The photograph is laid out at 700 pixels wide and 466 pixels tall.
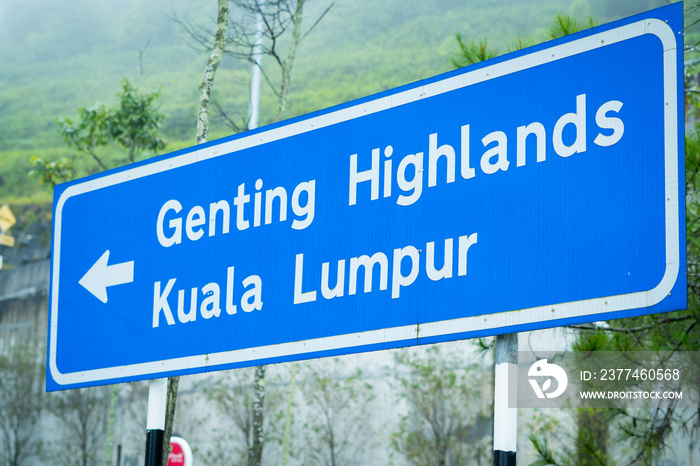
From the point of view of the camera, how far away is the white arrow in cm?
369

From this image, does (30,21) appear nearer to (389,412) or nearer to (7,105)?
(7,105)

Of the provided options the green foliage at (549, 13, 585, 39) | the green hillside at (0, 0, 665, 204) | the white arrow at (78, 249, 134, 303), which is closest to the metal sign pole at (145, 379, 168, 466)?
the white arrow at (78, 249, 134, 303)

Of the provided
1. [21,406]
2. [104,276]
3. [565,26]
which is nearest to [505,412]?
[104,276]

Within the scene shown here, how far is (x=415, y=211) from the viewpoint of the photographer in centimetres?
291

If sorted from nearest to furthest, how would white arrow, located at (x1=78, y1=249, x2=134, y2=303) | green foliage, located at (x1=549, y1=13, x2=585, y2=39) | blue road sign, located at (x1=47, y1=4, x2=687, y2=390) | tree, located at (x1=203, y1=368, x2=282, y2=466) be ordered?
blue road sign, located at (x1=47, y1=4, x2=687, y2=390)
white arrow, located at (x1=78, y1=249, x2=134, y2=303)
green foliage, located at (x1=549, y1=13, x2=585, y2=39)
tree, located at (x1=203, y1=368, x2=282, y2=466)

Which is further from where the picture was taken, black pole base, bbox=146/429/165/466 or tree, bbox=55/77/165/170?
tree, bbox=55/77/165/170

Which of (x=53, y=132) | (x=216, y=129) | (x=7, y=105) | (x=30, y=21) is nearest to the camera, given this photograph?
(x=216, y=129)

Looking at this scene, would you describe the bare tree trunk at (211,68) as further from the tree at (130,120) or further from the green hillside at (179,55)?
the green hillside at (179,55)

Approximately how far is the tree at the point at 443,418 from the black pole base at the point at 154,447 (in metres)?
16.9

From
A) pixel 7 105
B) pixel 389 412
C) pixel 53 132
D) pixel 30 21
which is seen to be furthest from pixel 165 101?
pixel 389 412

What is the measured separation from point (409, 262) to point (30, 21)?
217ft

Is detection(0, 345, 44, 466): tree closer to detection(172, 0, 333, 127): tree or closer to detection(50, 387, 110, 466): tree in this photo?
detection(50, 387, 110, 466): tree

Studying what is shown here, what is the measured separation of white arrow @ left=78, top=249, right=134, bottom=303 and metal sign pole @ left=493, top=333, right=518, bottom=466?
1.65 m

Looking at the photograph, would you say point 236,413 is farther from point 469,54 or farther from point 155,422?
point 155,422
